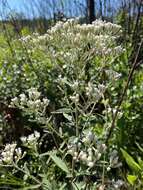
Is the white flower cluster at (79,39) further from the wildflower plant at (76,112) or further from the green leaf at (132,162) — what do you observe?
the green leaf at (132,162)

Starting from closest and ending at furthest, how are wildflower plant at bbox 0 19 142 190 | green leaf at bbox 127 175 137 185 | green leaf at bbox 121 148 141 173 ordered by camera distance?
wildflower plant at bbox 0 19 142 190 < green leaf at bbox 127 175 137 185 < green leaf at bbox 121 148 141 173

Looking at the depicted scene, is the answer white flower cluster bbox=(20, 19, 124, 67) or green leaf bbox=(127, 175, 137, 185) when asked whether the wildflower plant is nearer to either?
white flower cluster bbox=(20, 19, 124, 67)

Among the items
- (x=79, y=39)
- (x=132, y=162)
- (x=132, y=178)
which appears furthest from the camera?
(x=132, y=162)

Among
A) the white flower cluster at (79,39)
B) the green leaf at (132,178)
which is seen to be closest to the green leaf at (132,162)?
the green leaf at (132,178)

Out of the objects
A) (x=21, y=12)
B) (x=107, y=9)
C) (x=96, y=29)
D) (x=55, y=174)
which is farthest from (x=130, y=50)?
(x=21, y=12)

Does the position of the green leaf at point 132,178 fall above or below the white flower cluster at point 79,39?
below

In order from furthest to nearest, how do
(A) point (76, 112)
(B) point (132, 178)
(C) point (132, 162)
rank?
(C) point (132, 162)
(B) point (132, 178)
(A) point (76, 112)

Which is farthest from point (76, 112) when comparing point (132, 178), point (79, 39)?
point (132, 178)

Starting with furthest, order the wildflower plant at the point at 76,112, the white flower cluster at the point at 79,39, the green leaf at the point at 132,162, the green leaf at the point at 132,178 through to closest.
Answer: the green leaf at the point at 132,162 < the green leaf at the point at 132,178 < the white flower cluster at the point at 79,39 < the wildflower plant at the point at 76,112

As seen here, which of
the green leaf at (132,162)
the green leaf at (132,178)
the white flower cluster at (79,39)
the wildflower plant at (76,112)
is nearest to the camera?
the wildflower plant at (76,112)

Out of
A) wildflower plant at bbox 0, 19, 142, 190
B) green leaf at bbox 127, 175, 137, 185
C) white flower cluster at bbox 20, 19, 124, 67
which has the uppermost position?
white flower cluster at bbox 20, 19, 124, 67

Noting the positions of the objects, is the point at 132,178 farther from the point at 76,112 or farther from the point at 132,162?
the point at 76,112

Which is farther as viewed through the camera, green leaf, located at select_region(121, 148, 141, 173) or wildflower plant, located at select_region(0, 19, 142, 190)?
green leaf, located at select_region(121, 148, 141, 173)

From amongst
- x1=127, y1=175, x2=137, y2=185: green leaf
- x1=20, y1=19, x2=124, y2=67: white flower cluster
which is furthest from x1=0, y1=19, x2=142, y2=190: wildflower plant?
x1=127, y1=175, x2=137, y2=185: green leaf
